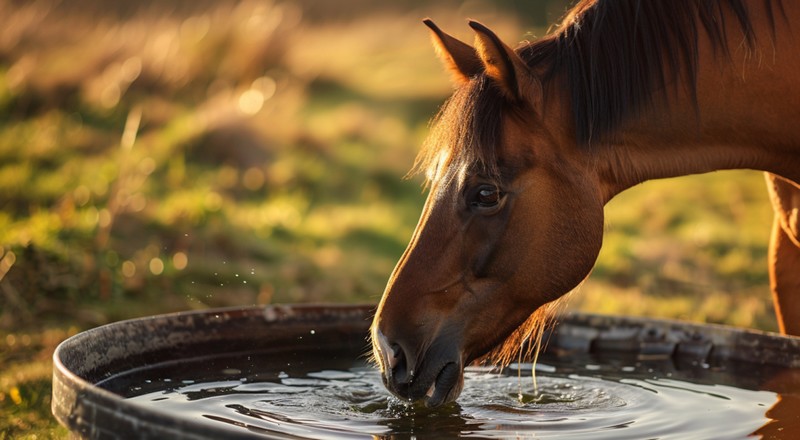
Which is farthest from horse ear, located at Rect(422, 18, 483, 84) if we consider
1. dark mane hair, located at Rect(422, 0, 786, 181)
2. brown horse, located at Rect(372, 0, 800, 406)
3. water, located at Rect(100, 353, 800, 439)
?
water, located at Rect(100, 353, 800, 439)

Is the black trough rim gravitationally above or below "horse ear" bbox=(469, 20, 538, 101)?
below

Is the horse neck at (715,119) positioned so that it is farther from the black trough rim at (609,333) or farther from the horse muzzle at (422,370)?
the black trough rim at (609,333)

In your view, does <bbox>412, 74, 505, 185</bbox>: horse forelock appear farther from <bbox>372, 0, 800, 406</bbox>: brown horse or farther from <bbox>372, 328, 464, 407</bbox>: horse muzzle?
<bbox>372, 328, 464, 407</bbox>: horse muzzle

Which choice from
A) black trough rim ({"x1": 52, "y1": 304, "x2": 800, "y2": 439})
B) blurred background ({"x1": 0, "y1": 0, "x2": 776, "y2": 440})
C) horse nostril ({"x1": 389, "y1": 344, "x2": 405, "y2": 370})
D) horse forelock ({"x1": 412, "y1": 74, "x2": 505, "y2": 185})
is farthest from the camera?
blurred background ({"x1": 0, "y1": 0, "x2": 776, "y2": 440})

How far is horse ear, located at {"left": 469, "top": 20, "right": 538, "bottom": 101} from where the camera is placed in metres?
2.85

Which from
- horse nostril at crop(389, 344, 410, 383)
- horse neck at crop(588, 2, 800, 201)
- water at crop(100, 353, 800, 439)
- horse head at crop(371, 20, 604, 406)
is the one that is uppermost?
horse neck at crop(588, 2, 800, 201)

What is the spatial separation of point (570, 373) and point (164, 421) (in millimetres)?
2099

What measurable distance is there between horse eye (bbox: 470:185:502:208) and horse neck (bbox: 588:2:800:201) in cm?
36

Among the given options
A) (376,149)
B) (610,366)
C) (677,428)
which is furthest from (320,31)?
(677,428)

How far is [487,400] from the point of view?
3488mm

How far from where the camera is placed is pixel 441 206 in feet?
9.71

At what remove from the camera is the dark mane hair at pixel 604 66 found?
2992 mm

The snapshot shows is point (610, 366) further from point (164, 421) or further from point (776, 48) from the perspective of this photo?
point (164, 421)

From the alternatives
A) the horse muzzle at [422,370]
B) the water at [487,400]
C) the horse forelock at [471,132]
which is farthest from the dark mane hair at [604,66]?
the water at [487,400]
